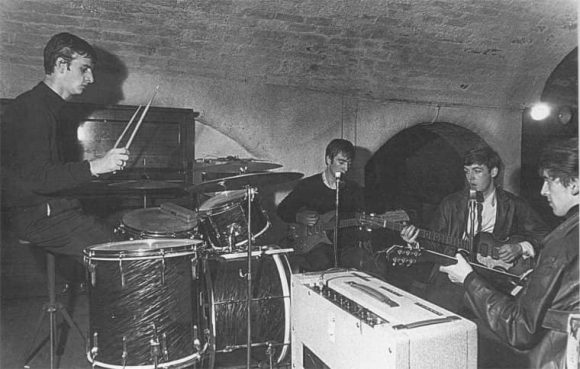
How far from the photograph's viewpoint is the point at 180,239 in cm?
295

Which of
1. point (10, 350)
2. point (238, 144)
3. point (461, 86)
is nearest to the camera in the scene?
point (10, 350)

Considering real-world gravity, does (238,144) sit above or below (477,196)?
above

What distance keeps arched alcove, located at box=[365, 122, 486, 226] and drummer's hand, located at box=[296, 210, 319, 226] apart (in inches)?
95.5

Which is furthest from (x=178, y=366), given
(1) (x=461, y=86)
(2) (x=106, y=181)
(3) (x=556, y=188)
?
(1) (x=461, y=86)

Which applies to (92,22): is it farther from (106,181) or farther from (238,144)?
(238,144)

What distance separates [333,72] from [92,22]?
99.7 inches

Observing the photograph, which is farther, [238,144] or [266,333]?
[238,144]

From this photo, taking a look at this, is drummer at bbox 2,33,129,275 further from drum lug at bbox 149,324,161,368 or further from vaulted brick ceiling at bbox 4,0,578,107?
vaulted brick ceiling at bbox 4,0,578,107

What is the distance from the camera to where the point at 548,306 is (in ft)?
6.32

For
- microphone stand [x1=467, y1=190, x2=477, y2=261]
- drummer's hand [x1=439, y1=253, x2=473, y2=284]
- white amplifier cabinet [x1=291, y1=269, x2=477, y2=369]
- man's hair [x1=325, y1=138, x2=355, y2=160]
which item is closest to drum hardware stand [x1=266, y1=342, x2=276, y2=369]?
white amplifier cabinet [x1=291, y1=269, x2=477, y2=369]

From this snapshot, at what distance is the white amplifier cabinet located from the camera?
6.66 feet

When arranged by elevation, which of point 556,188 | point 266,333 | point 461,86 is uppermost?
point 461,86

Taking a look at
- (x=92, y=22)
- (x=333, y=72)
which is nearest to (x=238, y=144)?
(x=333, y=72)

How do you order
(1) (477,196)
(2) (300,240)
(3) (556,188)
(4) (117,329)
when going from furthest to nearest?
(2) (300,240)
(1) (477,196)
(4) (117,329)
(3) (556,188)
